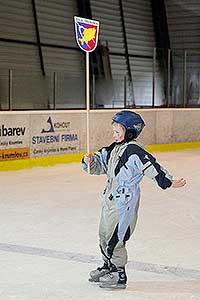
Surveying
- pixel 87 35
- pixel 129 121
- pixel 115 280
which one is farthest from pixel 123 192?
pixel 87 35

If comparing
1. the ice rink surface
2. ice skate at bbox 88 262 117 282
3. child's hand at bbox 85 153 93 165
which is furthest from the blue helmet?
the ice rink surface

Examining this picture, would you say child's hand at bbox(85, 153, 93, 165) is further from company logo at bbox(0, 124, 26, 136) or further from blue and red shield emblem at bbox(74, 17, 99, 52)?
company logo at bbox(0, 124, 26, 136)

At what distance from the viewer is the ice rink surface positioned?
4.23 m

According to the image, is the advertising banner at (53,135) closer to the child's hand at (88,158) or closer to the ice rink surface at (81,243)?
the ice rink surface at (81,243)

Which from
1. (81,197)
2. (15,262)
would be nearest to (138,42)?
(81,197)

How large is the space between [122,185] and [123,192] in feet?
0.15

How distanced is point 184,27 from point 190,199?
15162mm

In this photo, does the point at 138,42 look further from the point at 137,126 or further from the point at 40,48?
the point at 137,126

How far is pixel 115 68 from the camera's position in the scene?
68.2 feet

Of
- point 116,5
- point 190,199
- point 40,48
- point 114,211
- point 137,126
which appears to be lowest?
point 190,199

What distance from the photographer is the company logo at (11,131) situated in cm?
→ 1215

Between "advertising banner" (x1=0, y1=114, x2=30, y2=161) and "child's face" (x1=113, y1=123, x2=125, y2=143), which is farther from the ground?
"child's face" (x1=113, y1=123, x2=125, y2=143)

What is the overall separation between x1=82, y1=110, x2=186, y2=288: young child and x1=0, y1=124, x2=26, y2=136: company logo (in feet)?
26.7

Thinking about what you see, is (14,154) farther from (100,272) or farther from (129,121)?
(129,121)
